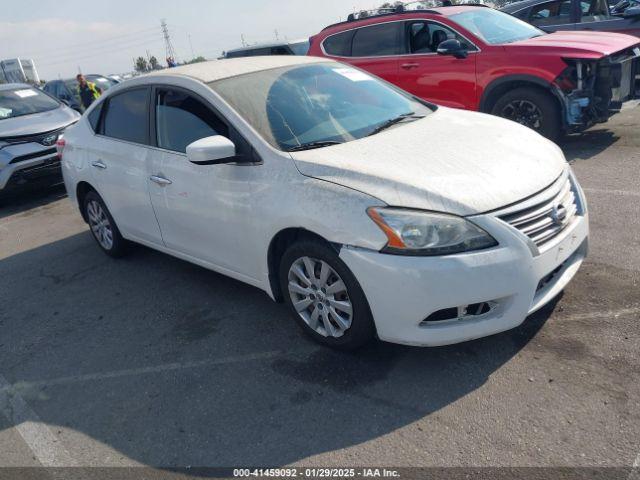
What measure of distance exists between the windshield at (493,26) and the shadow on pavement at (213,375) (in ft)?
15.9

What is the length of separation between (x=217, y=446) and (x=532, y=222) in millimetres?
1971

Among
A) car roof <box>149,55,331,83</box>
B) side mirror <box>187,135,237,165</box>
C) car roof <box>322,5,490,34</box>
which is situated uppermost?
car roof <box>322,5,490,34</box>

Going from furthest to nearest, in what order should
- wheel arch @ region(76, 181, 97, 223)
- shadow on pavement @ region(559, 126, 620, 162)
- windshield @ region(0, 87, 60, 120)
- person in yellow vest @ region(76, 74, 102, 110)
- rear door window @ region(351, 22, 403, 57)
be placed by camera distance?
person in yellow vest @ region(76, 74, 102, 110) → windshield @ region(0, 87, 60, 120) → rear door window @ region(351, 22, 403, 57) → shadow on pavement @ region(559, 126, 620, 162) → wheel arch @ region(76, 181, 97, 223)

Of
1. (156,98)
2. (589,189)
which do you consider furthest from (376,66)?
(156,98)

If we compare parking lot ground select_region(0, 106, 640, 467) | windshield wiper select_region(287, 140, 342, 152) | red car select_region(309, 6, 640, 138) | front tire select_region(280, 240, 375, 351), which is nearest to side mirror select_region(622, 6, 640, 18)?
red car select_region(309, 6, 640, 138)

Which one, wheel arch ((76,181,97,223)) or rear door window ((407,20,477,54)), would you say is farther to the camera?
rear door window ((407,20,477,54))

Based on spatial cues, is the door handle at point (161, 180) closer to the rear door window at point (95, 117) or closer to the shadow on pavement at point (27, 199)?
the rear door window at point (95, 117)

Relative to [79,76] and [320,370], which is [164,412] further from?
[79,76]

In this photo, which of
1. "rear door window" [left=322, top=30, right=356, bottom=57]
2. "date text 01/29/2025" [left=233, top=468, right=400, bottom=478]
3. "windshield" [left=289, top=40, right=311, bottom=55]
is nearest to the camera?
"date text 01/29/2025" [left=233, top=468, right=400, bottom=478]

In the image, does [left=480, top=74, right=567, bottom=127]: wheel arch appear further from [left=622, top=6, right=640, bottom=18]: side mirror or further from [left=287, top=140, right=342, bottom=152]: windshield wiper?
[left=287, top=140, right=342, bottom=152]: windshield wiper

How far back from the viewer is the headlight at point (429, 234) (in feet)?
8.93

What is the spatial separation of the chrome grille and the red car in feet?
12.6

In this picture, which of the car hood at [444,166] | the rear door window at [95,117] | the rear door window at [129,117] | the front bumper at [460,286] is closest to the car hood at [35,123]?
the rear door window at [95,117]

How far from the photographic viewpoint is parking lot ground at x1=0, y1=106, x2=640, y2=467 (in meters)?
2.57
